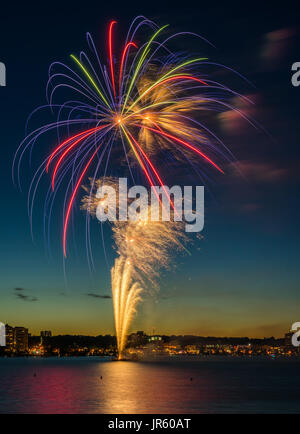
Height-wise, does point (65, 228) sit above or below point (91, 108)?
below

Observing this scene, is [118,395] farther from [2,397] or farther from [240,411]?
[240,411]

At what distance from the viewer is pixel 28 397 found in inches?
2886

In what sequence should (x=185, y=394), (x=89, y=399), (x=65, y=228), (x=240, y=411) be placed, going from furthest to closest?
(x=185, y=394), (x=89, y=399), (x=240, y=411), (x=65, y=228)

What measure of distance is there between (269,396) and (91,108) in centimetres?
5618
